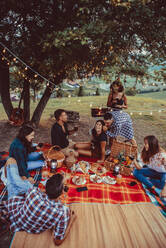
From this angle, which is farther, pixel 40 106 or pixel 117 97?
pixel 40 106

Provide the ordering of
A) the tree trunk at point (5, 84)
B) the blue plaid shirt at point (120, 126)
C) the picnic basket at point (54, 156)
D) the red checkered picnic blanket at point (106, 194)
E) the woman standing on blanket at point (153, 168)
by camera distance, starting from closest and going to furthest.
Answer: the red checkered picnic blanket at point (106, 194) < the woman standing on blanket at point (153, 168) < the picnic basket at point (54, 156) < the blue plaid shirt at point (120, 126) < the tree trunk at point (5, 84)

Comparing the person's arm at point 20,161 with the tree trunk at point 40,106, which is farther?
the tree trunk at point 40,106

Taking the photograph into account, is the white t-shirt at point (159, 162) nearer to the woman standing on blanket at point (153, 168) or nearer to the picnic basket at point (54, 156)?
the woman standing on blanket at point (153, 168)

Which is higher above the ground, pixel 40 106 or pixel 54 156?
pixel 40 106

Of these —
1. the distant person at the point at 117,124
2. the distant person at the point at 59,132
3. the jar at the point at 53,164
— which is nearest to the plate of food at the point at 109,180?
the jar at the point at 53,164

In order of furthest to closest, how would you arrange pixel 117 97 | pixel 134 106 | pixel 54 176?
pixel 134 106 → pixel 117 97 → pixel 54 176

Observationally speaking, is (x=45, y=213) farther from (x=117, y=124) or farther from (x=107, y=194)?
(x=117, y=124)

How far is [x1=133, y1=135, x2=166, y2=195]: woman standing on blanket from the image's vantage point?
11.7 feet

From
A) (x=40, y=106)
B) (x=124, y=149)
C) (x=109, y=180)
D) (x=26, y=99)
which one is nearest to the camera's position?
(x=109, y=180)

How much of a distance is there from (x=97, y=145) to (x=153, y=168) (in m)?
1.73

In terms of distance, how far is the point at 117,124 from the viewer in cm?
521

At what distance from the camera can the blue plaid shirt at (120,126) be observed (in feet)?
17.1

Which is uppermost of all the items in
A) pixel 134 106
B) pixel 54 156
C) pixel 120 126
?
pixel 134 106

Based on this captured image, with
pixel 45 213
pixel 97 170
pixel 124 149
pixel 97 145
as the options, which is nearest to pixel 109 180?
pixel 97 170
